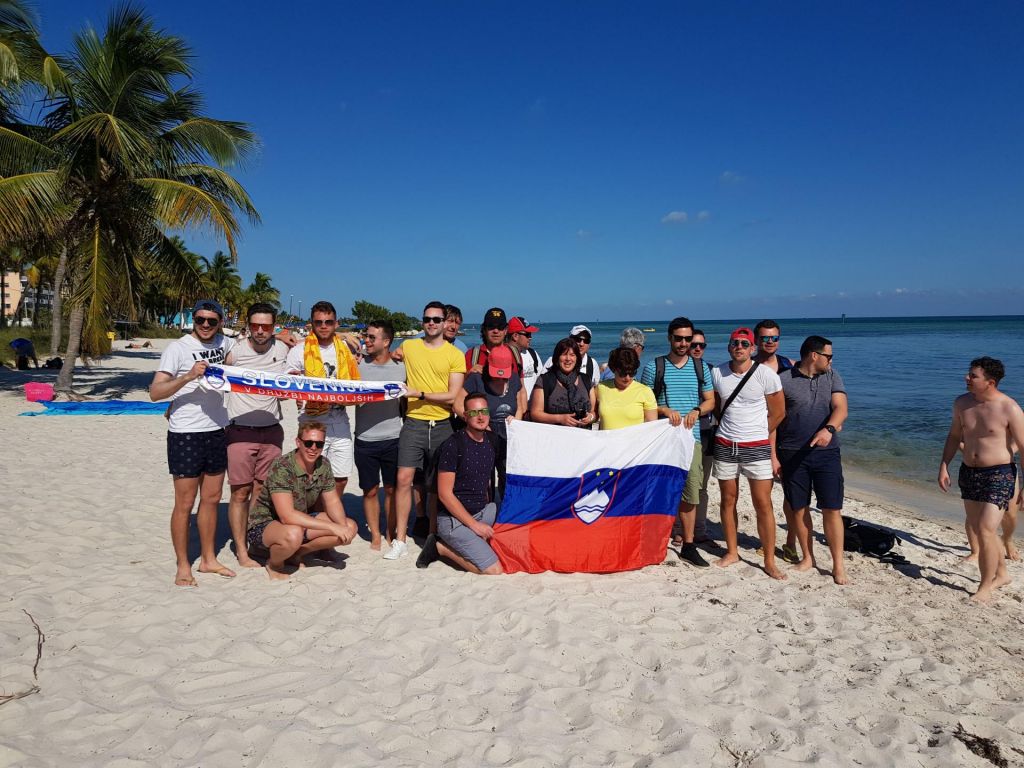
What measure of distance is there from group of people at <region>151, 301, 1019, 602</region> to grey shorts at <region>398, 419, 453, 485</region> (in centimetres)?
1

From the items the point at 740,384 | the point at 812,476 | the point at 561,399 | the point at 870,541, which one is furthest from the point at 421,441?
the point at 870,541

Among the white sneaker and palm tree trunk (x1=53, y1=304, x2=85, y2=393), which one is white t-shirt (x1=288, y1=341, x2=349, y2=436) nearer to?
the white sneaker

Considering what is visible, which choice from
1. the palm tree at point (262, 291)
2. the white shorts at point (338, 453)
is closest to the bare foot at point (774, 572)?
the white shorts at point (338, 453)

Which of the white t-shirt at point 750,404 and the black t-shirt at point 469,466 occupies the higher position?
the white t-shirt at point 750,404

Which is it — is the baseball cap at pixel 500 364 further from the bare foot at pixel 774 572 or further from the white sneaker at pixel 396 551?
the bare foot at pixel 774 572

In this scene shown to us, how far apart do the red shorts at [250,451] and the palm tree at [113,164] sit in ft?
30.3

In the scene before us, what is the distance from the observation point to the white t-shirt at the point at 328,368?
5133 mm

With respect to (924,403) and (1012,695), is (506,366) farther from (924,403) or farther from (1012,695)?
(924,403)

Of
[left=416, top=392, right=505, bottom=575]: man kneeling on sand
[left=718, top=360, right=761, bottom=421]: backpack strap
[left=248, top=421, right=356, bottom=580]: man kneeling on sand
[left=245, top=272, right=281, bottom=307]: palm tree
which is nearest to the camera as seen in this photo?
[left=248, top=421, right=356, bottom=580]: man kneeling on sand

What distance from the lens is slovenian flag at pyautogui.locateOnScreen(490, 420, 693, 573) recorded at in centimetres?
516

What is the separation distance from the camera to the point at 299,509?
4.89 metres

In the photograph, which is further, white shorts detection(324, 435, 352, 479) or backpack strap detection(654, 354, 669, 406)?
backpack strap detection(654, 354, 669, 406)

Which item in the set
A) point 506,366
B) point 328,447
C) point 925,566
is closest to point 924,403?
point 925,566

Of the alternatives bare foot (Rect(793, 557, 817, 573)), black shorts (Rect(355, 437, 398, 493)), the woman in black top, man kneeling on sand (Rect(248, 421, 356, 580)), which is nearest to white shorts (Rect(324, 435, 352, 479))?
black shorts (Rect(355, 437, 398, 493))
